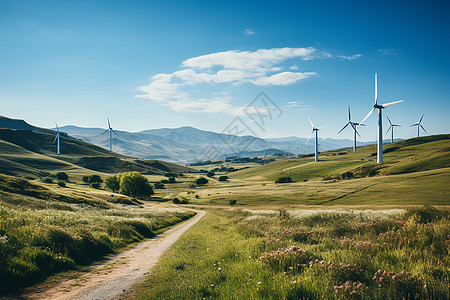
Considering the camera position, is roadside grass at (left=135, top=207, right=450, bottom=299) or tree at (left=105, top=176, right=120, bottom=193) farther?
tree at (left=105, top=176, right=120, bottom=193)

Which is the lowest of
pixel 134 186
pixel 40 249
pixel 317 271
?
pixel 134 186

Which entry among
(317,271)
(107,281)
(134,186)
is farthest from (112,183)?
(317,271)

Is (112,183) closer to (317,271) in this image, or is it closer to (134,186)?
(134,186)

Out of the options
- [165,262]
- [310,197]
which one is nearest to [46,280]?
[165,262]

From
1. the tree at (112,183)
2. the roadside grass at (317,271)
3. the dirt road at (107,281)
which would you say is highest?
the roadside grass at (317,271)

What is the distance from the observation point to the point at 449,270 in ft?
22.9

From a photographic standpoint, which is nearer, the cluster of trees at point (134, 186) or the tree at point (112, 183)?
the cluster of trees at point (134, 186)

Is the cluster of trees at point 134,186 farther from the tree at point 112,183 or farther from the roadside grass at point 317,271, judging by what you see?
the roadside grass at point 317,271

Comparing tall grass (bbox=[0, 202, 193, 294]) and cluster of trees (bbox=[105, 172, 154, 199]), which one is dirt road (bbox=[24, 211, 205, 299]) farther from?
cluster of trees (bbox=[105, 172, 154, 199])

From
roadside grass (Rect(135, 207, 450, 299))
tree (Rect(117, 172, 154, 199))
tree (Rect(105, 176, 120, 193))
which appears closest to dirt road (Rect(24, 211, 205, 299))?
roadside grass (Rect(135, 207, 450, 299))

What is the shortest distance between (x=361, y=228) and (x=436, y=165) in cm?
10080

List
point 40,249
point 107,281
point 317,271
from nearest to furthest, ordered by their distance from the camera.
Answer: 1. point 317,271
2. point 107,281
3. point 40,249

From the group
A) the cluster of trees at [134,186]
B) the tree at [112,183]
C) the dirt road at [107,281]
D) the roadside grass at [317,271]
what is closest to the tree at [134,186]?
the cluster of trees at [134,186]

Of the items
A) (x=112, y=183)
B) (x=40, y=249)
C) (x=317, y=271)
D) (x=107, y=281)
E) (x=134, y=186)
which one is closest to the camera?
(x=317, y=271)
